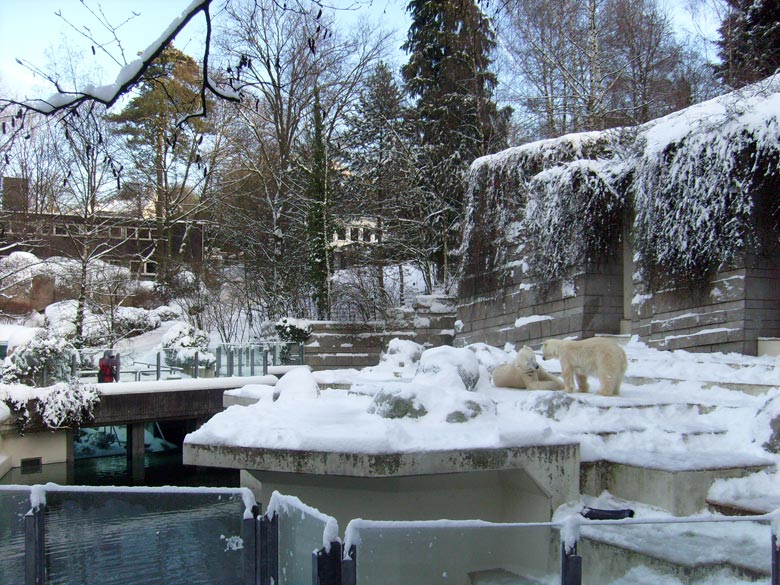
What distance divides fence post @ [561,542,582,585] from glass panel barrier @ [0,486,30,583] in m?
2.59

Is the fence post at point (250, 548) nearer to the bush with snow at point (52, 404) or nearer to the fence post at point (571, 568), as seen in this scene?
the fence post at point (571, 568)

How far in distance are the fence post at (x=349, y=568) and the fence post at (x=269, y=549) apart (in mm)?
622

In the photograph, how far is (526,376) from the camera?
768 cm

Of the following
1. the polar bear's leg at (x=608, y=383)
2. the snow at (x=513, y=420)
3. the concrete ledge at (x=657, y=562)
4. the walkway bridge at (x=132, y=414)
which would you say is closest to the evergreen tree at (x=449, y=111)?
the walkway bridge at (x=132, y=414)

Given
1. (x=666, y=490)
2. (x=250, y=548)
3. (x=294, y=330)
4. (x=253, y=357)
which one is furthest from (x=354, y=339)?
(x=250, y=548)

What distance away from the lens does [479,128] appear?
22703mm

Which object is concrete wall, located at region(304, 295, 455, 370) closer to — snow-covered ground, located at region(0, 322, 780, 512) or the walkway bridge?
the walkway bridge

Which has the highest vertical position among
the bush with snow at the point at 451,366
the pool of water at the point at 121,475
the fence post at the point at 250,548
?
the bush with snow at the point at 451,366

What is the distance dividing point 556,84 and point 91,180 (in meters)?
15.2

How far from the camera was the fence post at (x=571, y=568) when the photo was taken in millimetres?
2943

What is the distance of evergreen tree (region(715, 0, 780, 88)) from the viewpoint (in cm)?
1440

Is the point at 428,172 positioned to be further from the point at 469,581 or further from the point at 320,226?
the point at 469,581

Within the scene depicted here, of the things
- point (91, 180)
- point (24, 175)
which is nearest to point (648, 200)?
point (91, 180)

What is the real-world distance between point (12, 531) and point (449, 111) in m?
21.1
